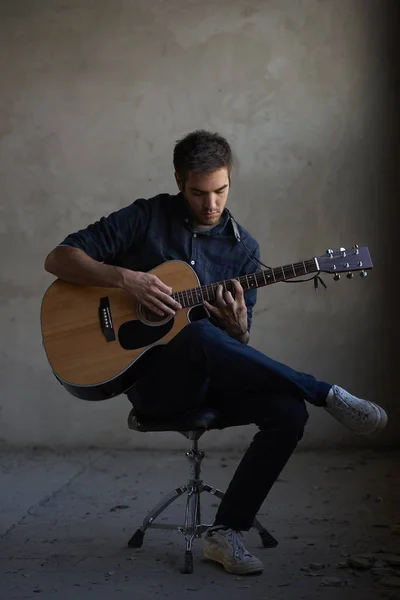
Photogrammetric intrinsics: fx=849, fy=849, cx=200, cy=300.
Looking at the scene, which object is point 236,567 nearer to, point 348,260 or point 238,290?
point 238,290

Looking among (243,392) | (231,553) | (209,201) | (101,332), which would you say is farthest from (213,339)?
(231,553)

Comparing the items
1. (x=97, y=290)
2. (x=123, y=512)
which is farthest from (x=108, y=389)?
(x=123, y=512)

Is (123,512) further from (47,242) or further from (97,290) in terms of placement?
(47,242)

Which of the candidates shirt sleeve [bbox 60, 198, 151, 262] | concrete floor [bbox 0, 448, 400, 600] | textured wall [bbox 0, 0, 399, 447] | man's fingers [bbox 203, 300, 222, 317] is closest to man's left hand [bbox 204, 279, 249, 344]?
man's fingers [bbox 203, 300, 222, 317]

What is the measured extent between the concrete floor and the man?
0.57 feet

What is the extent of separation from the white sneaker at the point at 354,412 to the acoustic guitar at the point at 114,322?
1.44 feet

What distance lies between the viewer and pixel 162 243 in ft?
9.62

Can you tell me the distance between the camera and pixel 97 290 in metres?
2.85

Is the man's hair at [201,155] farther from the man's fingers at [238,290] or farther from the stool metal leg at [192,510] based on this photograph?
the stool metal leg at [192,510]

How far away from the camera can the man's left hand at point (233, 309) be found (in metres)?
2.76

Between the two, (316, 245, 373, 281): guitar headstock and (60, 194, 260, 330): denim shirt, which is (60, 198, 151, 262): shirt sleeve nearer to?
(60, 194, 260, 330): denim shirt

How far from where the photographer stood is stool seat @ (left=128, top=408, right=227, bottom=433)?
2619 millimetres

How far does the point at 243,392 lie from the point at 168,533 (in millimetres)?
734

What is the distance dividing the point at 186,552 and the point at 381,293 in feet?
7.60
